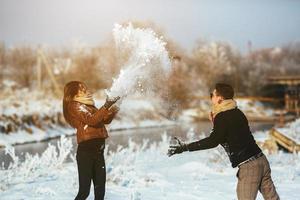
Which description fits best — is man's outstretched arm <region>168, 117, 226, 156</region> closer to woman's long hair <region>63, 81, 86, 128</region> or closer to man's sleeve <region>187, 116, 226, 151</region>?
man's sleeve <region>187, 116, 226, 151</region>

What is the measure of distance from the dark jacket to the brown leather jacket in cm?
114

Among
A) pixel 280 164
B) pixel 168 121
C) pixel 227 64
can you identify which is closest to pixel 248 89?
pixel 227 64

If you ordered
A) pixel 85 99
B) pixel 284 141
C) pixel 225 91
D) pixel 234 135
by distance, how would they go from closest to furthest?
pixel 234 135 < pixel 225 91 < pixel 85 99 < pixel 284 141

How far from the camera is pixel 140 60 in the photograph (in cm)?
542

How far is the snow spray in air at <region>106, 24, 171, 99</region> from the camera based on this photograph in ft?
16.8

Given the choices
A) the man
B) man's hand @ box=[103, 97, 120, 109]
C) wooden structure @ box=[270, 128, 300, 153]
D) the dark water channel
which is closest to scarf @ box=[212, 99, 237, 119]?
the man

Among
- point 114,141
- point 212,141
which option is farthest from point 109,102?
point 114,141

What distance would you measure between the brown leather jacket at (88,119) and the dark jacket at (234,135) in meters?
1.14

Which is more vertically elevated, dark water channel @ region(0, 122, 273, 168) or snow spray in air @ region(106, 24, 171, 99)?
snow spray in air @ region(106, 24, 171, 99)

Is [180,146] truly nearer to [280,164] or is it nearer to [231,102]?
[231,102]

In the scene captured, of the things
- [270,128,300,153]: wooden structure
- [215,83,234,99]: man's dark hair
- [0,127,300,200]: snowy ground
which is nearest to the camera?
[215,83,234,99]: man's dark hair

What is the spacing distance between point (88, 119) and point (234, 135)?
4.79ft

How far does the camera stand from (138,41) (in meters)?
5.61

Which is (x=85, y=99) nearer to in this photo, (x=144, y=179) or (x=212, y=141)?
(x=212, y=141)
